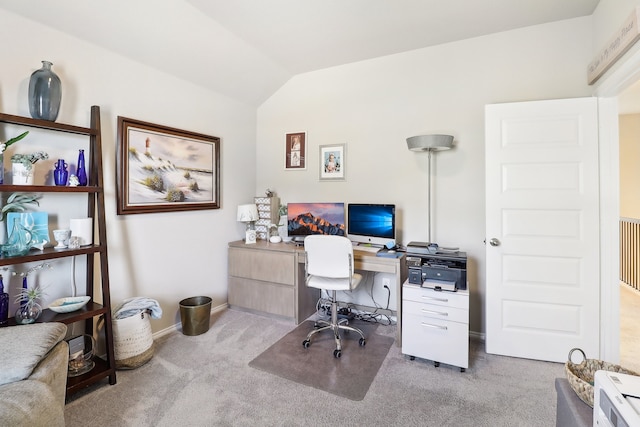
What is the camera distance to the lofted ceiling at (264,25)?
2188 mm

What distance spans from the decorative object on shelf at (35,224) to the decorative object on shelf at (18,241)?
0.02 m

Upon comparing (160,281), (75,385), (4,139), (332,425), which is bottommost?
(332,425)

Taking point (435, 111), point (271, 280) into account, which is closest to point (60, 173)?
point (271, 280)

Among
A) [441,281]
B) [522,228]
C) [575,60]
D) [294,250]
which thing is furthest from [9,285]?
[575,60]

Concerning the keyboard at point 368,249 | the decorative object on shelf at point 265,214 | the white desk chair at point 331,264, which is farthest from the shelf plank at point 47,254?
the keyboard at point 368,249

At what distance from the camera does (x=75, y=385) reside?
73.8 inches

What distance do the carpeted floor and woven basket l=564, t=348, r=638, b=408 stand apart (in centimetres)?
61

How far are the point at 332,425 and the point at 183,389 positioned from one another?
104 cm

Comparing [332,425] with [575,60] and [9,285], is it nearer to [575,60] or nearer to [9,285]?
[9,285]

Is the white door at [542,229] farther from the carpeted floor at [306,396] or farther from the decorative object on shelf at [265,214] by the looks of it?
the decorative object on shelf at [265,214]

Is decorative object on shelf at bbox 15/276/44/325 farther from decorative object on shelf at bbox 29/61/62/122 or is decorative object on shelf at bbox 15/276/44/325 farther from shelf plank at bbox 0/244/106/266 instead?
decorative object on shelf at bbox 29/61/62/122

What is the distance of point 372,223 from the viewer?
299 cm

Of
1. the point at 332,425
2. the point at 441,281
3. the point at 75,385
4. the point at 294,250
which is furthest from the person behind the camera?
the point at 294,250

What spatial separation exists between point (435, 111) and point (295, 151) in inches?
64.5
